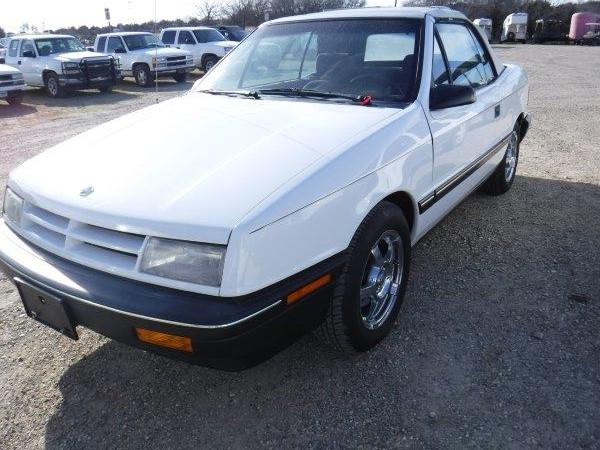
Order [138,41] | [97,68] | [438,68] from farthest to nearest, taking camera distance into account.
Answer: [138,41], [97,68], [438,68]

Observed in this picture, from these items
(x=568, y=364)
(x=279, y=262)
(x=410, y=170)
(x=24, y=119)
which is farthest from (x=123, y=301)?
(x=24, y=119)

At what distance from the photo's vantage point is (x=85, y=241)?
1996 millimetres

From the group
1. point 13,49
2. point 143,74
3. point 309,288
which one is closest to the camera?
point 309,288

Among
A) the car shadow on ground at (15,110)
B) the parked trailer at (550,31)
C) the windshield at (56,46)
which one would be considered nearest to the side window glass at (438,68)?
the car shadow on ground at (15,110)

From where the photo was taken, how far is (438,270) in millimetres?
3385

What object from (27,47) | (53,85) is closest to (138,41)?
(27,47)

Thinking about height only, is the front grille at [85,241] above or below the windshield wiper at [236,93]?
below

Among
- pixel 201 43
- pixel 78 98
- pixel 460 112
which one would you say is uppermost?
pixel 460 112

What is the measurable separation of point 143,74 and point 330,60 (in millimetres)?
14221

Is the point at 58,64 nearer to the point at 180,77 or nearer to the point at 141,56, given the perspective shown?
the point at 141,56

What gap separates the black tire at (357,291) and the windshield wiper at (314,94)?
0.68 m

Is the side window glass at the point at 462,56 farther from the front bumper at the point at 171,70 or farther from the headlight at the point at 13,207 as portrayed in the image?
the front bumper at the point at 171,70

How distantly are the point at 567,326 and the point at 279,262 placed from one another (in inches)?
73.4

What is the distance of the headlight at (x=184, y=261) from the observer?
1775mm
